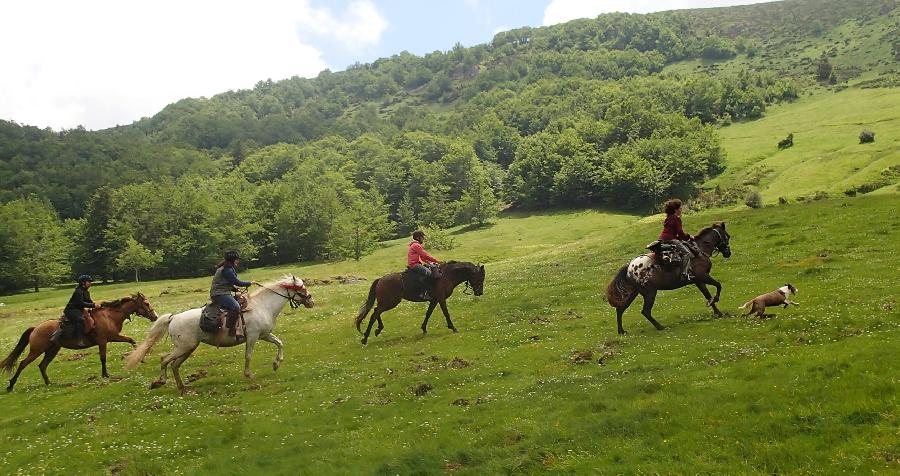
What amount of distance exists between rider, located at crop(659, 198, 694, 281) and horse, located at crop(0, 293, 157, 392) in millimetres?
22494

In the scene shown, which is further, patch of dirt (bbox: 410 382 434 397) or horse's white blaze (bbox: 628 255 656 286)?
horse's white blaze (bbox: 628 255 656 286)

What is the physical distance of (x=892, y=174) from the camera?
5744 centimetres

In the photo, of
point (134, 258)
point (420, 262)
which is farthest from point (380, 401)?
point (134, 258)

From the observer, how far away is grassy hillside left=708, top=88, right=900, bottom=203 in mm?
67438

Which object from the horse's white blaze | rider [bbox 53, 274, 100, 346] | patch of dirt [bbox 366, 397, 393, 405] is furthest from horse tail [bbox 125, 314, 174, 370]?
the horse's white blaze

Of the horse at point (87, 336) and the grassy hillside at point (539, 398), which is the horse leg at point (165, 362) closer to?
the grassy hillside at point (539, 398)

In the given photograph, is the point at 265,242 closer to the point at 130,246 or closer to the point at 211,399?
the point at 130,246

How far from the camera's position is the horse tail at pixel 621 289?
69.5ft

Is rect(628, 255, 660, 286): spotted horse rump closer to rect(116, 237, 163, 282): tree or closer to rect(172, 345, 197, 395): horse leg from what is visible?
rect(172, 345, 197, 395): horse leg

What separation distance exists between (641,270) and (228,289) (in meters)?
15.6

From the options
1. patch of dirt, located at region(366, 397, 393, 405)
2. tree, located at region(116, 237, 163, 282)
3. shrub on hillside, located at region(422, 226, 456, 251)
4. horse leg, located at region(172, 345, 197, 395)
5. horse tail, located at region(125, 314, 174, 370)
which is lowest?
shrub on hillside, located at region(422, 226, 456, 251)

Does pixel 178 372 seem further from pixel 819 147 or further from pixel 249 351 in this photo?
pixel 819 147

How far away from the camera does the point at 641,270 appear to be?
21.0 metres

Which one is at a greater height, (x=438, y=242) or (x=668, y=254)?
(x=668, y=254)
